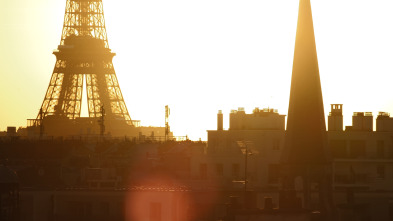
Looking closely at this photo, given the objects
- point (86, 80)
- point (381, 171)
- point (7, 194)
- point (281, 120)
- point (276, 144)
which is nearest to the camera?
point (7, 194)

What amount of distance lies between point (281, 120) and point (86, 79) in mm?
89010

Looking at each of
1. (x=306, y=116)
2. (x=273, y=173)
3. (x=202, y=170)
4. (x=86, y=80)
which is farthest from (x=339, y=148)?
(x=86, y=80)

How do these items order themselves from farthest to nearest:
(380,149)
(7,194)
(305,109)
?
(380,149) → (305,109) → (7,194)

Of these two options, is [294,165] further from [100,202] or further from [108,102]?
[108,102]

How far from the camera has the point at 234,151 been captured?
99.2 m

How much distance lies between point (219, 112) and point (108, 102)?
80056 millimetres

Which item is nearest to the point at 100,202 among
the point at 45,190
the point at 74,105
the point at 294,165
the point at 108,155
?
the point at 45,190

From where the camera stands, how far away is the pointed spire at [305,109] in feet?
260

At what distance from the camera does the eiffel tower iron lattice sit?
616 ft

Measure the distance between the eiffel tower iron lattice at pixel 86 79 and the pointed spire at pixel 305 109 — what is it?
352ft

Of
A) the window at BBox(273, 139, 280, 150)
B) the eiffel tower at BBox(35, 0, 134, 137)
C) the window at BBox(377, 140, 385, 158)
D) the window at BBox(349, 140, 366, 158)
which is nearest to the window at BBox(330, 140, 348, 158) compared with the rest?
the window at BBox(349, 140, 366, 158)

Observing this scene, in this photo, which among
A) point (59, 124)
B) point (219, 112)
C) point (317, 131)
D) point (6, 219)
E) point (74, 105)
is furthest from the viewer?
point (74, 105)

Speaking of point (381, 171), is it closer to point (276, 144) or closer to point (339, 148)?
point (339, 148)

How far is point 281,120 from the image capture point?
339ft
